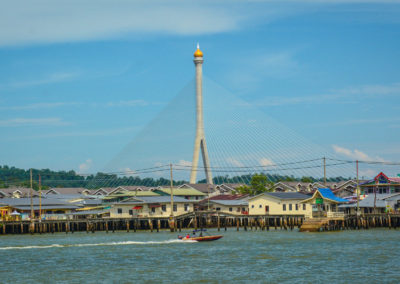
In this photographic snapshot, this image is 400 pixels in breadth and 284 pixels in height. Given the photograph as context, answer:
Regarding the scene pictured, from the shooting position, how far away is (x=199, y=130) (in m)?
99.8

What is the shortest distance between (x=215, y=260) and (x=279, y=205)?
110 feet

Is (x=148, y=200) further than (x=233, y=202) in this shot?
No

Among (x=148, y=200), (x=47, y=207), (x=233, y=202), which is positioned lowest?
(x=233, y=202)

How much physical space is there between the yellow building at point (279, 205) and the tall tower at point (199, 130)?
21.4 m

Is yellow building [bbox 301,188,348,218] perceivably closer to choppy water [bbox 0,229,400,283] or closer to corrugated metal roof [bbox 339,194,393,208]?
choppy water [bbox 0,229,400,283]

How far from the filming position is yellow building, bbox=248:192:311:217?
244 feet

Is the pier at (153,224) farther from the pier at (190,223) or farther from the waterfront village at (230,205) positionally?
the waterfront village at (230,205)

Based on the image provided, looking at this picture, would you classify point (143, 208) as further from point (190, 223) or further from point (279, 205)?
point (279, 205)

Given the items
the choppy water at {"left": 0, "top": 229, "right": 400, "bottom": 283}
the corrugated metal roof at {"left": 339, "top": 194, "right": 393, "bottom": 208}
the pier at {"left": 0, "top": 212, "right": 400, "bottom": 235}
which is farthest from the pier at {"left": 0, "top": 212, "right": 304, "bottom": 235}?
the choppy water at {"left": 0, "top": 229, "right": 400, "bottom": 283}

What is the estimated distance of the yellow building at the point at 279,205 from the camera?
74.5 m

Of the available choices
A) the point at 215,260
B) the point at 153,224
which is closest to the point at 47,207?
the point at 153,224

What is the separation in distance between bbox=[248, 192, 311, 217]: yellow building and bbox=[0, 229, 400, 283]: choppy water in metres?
14.2

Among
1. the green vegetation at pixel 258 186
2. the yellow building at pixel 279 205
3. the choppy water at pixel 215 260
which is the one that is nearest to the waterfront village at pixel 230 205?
the yellow building at pixel 279 205

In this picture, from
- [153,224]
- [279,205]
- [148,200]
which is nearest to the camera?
[279,205]
